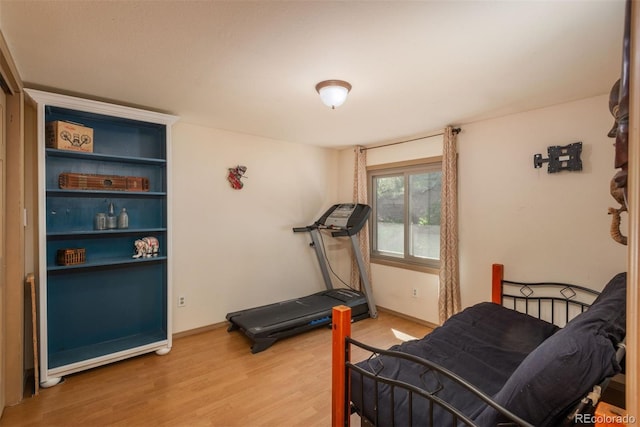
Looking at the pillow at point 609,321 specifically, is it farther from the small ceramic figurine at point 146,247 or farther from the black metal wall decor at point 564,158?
the small ceramic figurine at point 146,247

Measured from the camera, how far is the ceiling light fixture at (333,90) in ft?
6.91

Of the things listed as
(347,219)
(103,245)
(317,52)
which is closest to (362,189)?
(347,219)

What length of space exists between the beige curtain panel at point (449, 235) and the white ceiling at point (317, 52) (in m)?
0.53

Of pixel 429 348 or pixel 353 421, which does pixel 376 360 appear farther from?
pixel 353 421

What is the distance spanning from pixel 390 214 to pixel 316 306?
1.58 metres

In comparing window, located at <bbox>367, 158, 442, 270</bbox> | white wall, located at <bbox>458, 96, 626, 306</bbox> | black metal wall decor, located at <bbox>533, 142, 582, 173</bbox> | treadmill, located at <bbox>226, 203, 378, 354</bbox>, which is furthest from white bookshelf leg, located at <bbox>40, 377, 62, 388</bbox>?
black metal wall decor, located at <bbox>533, 142, 582, 173</bbox>

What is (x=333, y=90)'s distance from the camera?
6.91 ft

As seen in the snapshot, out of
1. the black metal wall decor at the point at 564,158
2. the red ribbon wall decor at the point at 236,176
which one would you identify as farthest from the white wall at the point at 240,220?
the black metal wall decor at the point at 564,158

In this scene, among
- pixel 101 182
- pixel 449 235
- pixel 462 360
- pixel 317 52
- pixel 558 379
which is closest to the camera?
pixel 558 379

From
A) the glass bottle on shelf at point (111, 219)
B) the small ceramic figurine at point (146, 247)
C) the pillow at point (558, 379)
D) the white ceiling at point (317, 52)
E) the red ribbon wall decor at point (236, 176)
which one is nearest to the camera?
the pillow at point (558, 379)

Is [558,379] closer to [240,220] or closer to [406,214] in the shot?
[406,214]

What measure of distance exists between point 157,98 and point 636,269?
2.96 m

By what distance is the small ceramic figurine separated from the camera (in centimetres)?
288

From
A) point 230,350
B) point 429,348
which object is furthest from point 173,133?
point 429,348
